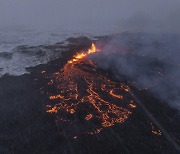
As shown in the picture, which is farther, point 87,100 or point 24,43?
point 24,43

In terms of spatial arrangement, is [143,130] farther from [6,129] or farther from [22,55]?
[22,55]

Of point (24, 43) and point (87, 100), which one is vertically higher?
point (87, 100)

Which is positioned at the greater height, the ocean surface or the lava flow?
the lava flow

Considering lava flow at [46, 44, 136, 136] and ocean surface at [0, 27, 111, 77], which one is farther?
ocean surface at [0, 27, 111, 77]

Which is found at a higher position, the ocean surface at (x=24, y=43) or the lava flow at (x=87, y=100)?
the lava flow at (x=87, y=100)

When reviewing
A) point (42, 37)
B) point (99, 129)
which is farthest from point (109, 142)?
point (42, 37)

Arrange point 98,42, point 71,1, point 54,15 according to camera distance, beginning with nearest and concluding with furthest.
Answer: point 98,42
point 54,15
point 71,1

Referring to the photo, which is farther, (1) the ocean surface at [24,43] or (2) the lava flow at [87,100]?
(1) the ocean surface at [24,43]

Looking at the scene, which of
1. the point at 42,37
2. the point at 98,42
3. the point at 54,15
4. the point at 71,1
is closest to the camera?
the point at 98,42
